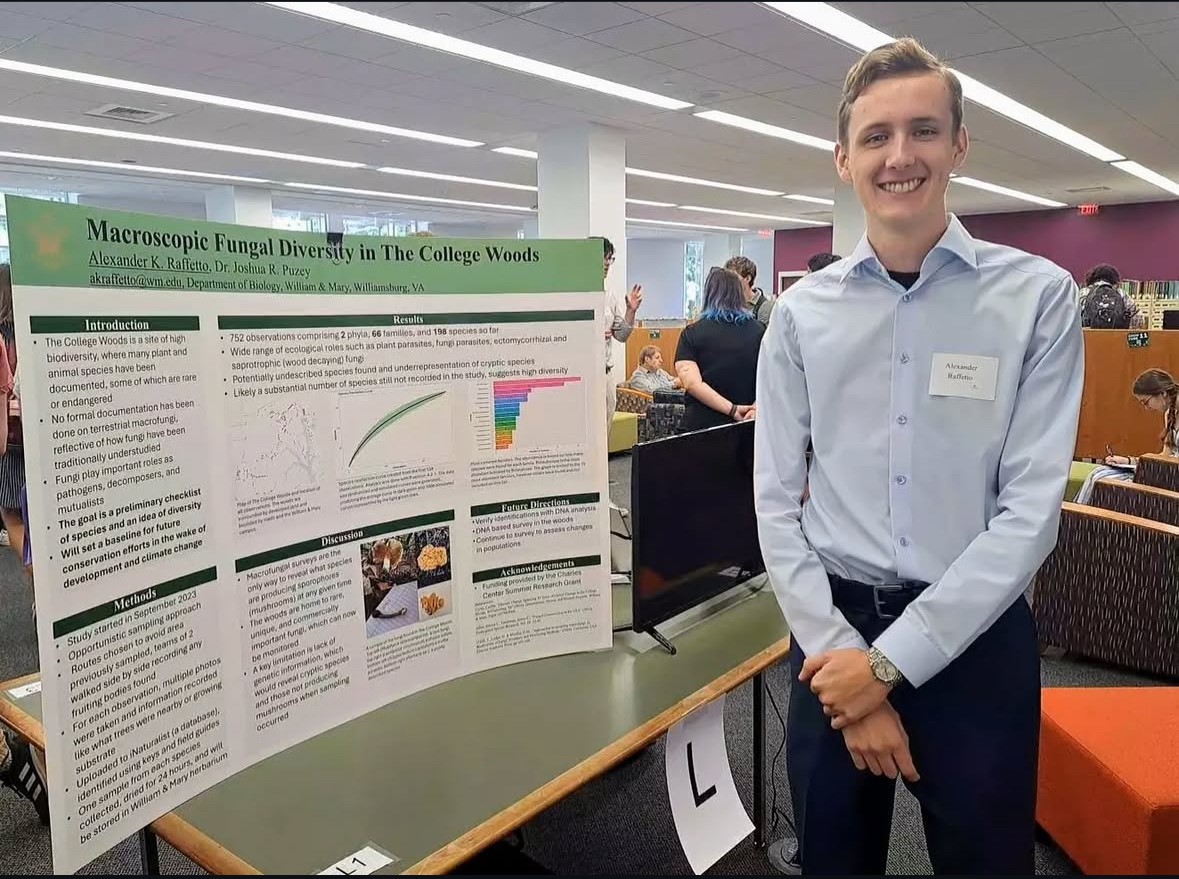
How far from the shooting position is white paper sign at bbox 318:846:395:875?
107cm

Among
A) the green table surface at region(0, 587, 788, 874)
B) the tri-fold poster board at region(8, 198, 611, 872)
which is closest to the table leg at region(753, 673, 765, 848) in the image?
the green table surface at region(0, 587, 788, 874)

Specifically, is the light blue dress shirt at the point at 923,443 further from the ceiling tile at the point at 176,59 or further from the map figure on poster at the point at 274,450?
the ceiling tile at the point at 176,59

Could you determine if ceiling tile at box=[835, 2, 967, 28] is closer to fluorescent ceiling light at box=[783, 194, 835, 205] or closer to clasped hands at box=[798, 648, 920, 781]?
clasped hands at box=[798, 648, 920, 781]

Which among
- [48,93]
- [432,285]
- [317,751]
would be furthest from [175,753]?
[48,93]

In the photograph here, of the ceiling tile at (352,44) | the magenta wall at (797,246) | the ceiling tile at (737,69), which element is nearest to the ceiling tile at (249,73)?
the ceiling tile at (352,44)

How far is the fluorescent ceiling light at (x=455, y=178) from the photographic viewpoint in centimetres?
991

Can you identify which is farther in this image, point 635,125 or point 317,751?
point 635,125

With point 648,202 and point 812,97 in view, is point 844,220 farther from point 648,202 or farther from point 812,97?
point 812,97

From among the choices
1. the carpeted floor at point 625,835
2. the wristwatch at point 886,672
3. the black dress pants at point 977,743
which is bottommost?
the carpeted floor at point 625,835

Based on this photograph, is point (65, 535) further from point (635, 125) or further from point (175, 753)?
point (635, 125)

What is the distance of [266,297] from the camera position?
123 cm

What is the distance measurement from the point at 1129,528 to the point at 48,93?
736 cm

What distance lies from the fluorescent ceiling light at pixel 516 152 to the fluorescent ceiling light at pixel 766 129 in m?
2.07

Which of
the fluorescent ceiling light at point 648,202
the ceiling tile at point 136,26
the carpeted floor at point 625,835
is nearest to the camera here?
the carpeted floor at point 625,835
